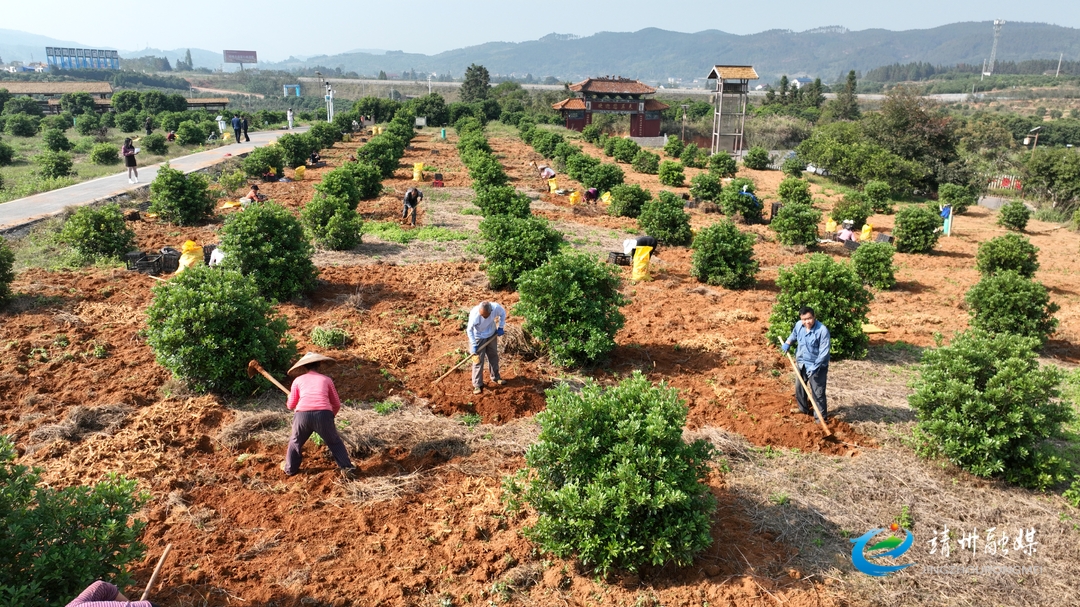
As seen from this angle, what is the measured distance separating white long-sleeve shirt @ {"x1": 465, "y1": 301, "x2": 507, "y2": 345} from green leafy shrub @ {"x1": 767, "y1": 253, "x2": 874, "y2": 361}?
3508mm

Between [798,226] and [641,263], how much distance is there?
5.04 meters

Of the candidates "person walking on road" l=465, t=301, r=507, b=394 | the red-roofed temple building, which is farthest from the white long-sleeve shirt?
the red-roofed temple building

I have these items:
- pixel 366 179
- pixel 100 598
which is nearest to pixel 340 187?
pixel 366 179

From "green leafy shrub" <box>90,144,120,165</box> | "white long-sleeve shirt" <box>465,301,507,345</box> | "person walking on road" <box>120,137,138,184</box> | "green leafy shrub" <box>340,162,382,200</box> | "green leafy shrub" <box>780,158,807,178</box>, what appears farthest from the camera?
"green leafy shrub" <box>780,158,807,178</box>

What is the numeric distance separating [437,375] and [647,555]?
12.9 feet

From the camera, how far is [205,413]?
21.4 feet

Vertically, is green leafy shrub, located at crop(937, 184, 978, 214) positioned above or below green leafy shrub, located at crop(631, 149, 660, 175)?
below

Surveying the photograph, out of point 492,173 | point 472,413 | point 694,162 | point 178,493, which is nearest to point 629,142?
point 694,162

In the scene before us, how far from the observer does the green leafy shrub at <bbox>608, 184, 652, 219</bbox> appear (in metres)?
17.2

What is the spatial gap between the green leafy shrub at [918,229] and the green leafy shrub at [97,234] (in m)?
16.0

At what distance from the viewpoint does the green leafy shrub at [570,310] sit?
24.8ft

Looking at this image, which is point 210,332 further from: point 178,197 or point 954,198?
point 954,198

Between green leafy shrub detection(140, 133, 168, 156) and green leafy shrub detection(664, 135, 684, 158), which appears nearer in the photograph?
green leafy shrub detection(140, 133, 168, 156)

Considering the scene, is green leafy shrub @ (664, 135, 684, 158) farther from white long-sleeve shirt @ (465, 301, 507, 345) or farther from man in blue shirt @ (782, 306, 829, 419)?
white long-sleeve shirt @ (465, 301, 507, 345)
